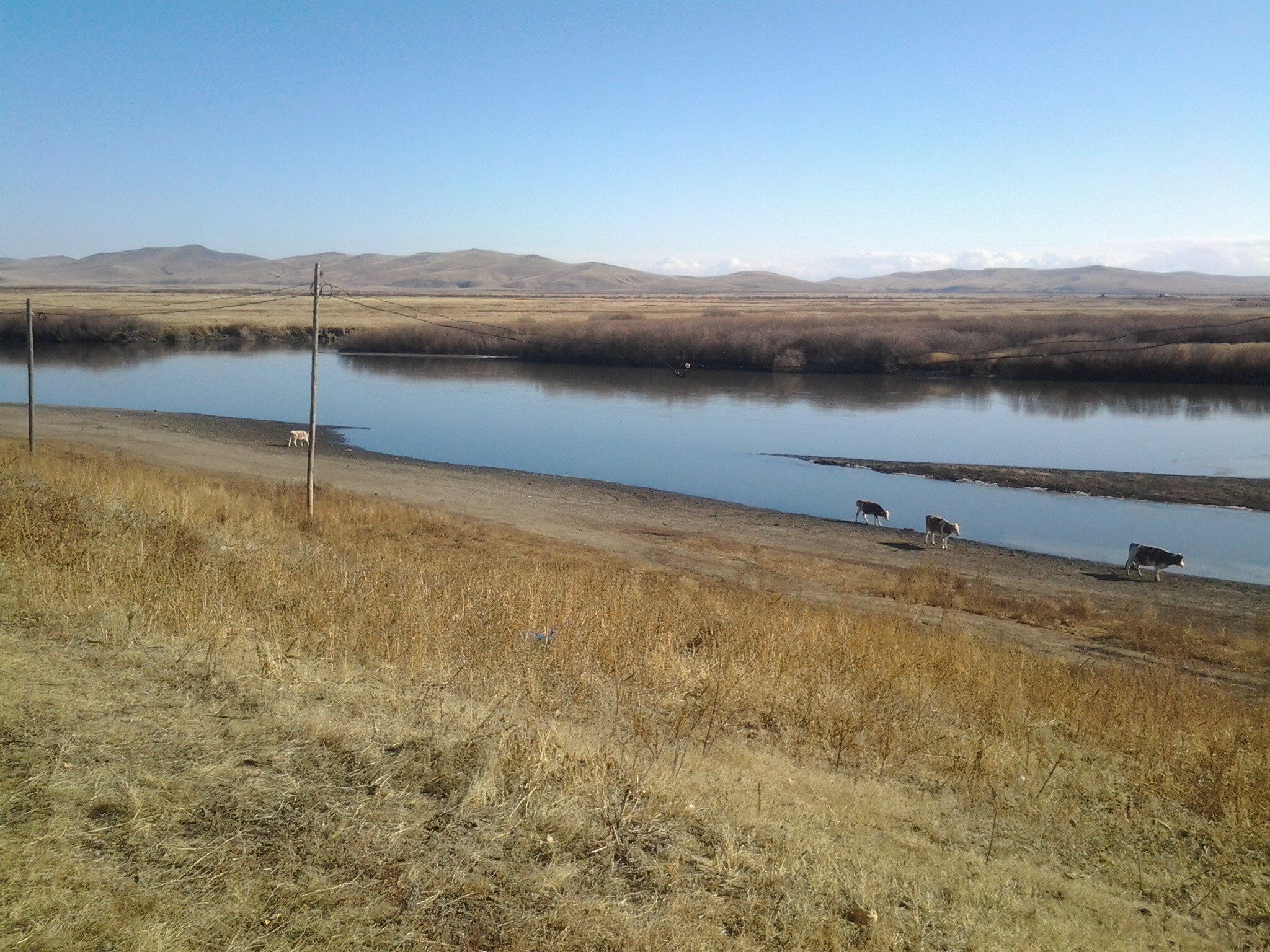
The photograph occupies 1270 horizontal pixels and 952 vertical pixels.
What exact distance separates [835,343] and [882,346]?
2.94 meters

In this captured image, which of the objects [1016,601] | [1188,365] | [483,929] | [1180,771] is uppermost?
[1188,365]

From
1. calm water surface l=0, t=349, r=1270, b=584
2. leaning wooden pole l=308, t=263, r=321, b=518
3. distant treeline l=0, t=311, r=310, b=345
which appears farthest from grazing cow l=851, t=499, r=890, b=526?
distant treeline l=0, t=311, r=310, b=345

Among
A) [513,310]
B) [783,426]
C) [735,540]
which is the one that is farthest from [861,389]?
[513,310]

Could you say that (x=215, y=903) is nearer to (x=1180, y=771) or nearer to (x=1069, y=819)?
(x=1069, y=819)

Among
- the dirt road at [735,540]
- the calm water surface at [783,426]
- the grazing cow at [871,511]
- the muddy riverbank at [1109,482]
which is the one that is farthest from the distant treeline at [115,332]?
the grazing cow at [871,511]

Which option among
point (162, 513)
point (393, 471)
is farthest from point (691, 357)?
point (162, 513)

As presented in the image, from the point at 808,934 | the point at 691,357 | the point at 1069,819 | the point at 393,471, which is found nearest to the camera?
the point at 808,934

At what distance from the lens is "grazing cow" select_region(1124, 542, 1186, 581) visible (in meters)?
18.5

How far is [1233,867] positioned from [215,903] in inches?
176

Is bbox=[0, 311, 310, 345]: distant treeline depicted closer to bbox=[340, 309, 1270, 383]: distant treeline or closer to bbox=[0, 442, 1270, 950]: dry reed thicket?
bbox=[340, 309, 1270, 383]: distant treeline

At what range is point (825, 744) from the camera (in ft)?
19.0

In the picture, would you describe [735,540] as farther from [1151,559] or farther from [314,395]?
[314,395]

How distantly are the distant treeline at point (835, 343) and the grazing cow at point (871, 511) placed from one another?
129ft

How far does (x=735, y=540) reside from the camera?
66.5 feet
